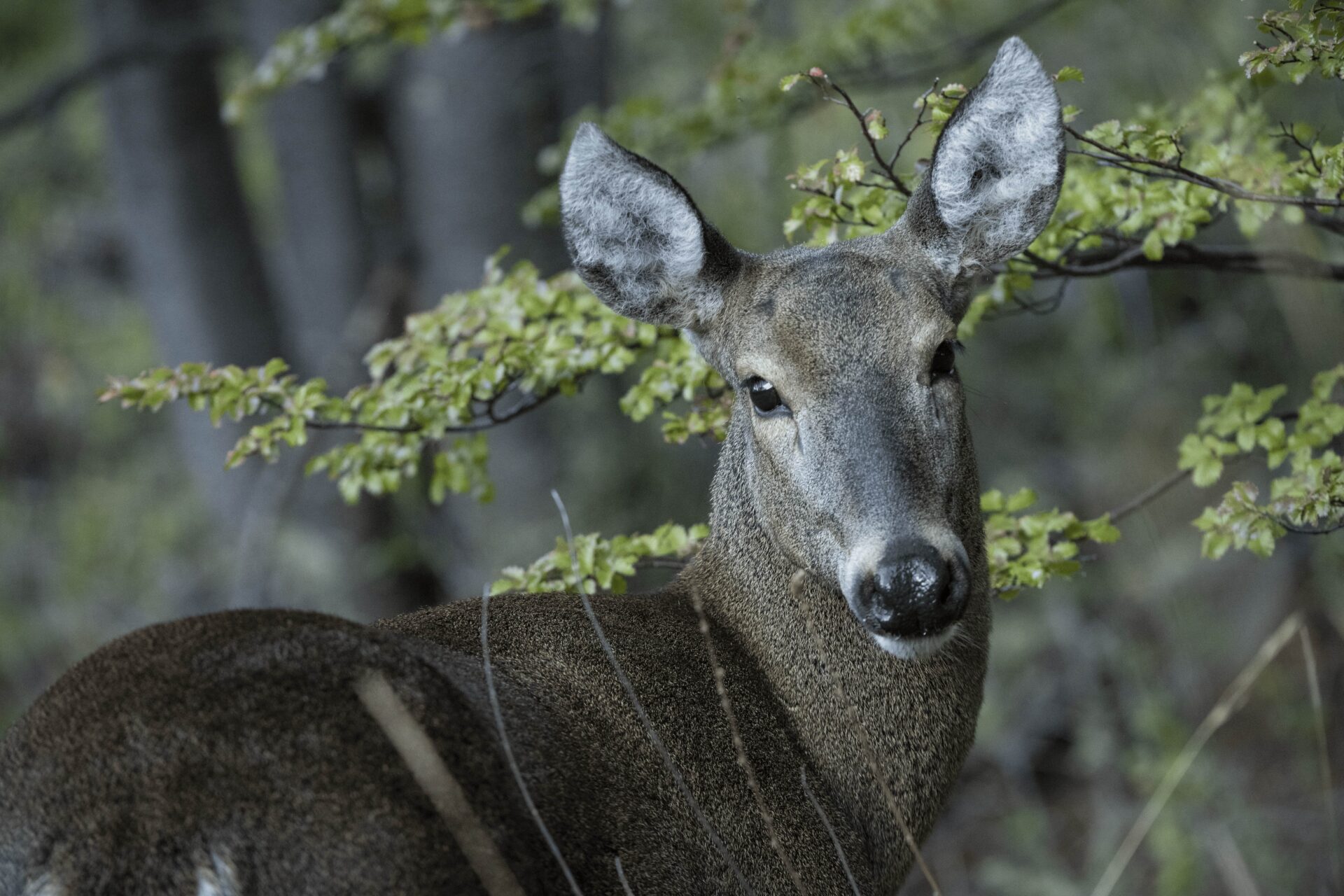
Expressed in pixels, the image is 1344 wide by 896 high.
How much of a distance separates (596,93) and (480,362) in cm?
581

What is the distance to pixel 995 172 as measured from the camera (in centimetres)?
387

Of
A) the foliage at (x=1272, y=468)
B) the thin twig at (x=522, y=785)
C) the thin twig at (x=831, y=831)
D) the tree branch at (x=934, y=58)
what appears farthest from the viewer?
the tree branch at (x=934, y=58)

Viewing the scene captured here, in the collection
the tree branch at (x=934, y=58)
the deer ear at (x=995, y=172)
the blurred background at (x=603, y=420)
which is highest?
the deer ear at (x=995, y=172)

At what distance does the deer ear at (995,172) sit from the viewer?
366 centimetres

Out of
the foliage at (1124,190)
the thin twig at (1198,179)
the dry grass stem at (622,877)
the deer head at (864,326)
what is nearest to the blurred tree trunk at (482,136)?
the foliage at (1124,190)

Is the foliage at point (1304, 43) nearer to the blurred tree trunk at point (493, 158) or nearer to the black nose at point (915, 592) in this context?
the black nose at point (915, 592)

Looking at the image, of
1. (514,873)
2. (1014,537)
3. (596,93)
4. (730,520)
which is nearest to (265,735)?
(514,873)

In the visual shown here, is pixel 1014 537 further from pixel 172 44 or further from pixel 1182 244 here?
pixel 172 44

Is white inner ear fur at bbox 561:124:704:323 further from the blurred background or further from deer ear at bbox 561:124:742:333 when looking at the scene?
the blurred background

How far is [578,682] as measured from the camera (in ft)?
10.9

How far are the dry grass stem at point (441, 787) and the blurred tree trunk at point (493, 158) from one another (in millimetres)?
6704

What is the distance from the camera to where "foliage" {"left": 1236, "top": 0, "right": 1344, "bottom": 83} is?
3447 millimetres

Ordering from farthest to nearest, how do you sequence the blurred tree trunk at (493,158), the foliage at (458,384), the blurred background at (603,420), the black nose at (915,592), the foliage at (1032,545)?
the blurred tree trunk at (493,158)
the blurred background at (603,420)
the foliage at (458,384)
the foliage at (1032,545)
the black nose at (915,592)

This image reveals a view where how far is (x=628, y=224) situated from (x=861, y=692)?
1.52m
